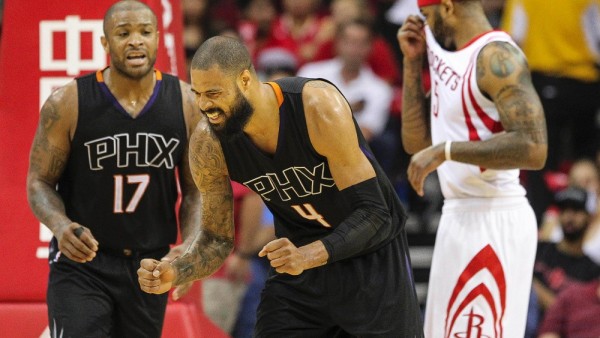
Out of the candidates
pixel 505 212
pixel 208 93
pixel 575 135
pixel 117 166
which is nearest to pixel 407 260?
pixel 505 212

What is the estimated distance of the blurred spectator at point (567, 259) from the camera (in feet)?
28.2

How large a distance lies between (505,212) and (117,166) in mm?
1971

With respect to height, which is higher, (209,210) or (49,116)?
(49,116)

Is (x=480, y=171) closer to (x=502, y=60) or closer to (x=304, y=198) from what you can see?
(x=502, y=60)

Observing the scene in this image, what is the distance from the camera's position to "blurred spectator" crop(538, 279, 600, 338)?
8.12 meters

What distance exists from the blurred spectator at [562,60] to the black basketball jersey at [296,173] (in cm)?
565

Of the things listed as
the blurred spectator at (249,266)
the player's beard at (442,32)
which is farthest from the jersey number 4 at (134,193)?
the blurred spectator at (249,266)

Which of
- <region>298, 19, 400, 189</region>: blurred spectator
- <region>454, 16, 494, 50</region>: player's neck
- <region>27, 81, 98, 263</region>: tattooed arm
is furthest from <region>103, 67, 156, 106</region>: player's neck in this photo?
<region>298, 19, 400, 189</region>: blurred spectator

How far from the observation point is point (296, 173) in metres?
4.54

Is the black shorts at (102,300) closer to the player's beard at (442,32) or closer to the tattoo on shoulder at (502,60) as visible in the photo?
the player's beard at (442,32)

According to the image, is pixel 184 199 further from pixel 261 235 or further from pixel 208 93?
pixel 261 235

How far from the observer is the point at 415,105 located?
19.2ft

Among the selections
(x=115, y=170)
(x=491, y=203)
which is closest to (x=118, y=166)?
(x=115, y=170)

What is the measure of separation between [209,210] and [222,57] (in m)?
0.76
